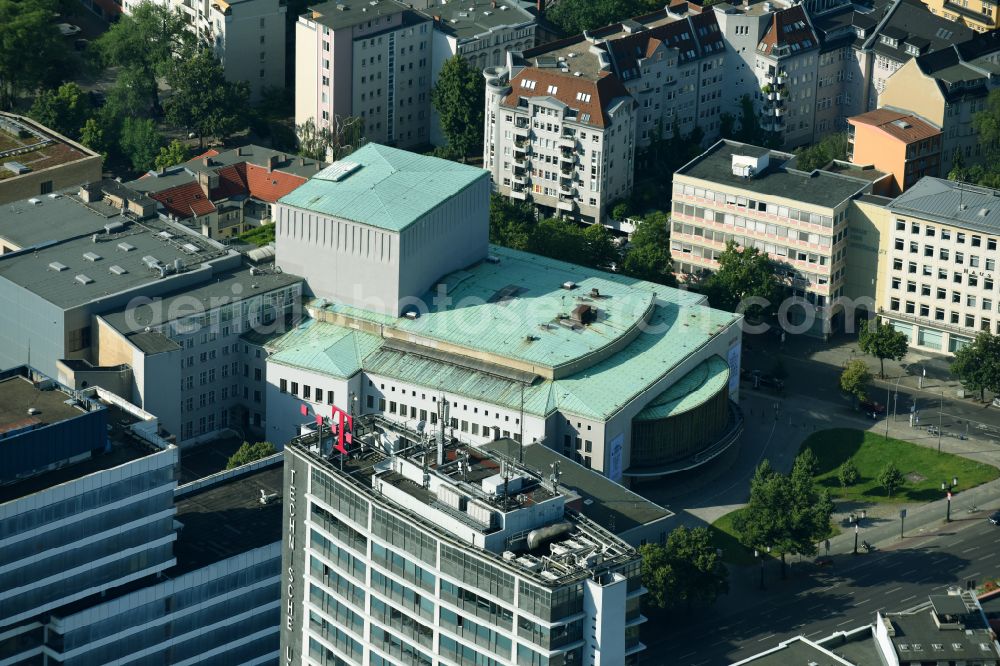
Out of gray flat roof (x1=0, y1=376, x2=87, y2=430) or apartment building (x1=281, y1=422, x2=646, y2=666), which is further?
gray flat roof (x1=0, y1=376, x2=87, y2=430)

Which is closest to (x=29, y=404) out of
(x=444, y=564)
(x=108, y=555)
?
(x=108, y=555)

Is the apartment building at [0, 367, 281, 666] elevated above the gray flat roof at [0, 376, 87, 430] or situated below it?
below

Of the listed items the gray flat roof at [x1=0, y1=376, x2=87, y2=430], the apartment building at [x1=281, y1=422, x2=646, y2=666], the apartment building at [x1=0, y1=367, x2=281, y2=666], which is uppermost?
the apartment building at [x1=281, y1=422, x2=646, y2=666]

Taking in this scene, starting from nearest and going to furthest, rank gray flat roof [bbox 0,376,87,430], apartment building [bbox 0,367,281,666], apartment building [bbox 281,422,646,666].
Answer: apartment building [bbox 281,422,646,666] < apartment building [bbox 0,367,281,666] < gray flat roof [bbox 0,376,87,430]

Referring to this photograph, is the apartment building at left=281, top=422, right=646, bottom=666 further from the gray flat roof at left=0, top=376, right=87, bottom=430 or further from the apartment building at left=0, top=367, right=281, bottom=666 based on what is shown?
the gray flat roof at left=0, top=376, right=87, bottom=430

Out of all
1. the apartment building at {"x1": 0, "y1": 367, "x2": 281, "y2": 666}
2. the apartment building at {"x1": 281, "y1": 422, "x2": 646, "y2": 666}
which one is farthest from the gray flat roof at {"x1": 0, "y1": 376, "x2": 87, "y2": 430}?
the apartment building at {"x1": 281, "y1": 422, "x2": 646, "y2": 666}

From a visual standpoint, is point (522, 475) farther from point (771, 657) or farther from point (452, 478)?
point (771, 657)

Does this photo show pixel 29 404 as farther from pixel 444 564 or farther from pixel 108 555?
pixel 444 564

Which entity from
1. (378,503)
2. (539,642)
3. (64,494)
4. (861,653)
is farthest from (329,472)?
(861,653)

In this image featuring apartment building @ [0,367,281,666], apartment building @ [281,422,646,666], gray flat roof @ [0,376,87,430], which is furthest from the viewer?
gray flat roof @ [0,376,87,430]
